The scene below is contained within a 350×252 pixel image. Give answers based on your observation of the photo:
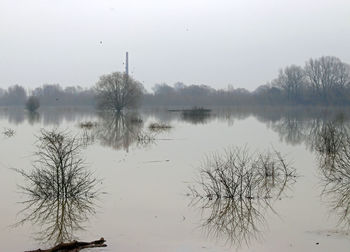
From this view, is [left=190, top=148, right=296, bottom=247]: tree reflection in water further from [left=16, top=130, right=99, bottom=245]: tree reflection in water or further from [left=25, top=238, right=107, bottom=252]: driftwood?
[left=16, top=130, right=99, bottom=245]: tree reflection in water

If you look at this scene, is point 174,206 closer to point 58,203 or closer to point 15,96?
point 58,203

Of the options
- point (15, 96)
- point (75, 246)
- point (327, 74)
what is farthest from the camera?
point (15, 96)

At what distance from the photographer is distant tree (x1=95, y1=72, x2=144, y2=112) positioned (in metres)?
63.0

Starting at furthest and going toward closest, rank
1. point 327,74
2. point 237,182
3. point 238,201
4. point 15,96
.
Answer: point 15,96
point 327,74
point 237,182
point 238,201

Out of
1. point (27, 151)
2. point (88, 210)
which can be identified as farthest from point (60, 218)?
point (27, 151)

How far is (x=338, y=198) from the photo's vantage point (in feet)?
34.7

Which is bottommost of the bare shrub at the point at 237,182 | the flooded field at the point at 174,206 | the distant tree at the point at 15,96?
the flooded field at the point at 174,206

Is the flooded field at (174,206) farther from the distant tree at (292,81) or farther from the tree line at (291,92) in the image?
the distant tree at (292,81)

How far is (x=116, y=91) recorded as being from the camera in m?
63.3

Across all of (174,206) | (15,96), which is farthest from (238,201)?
(15,96)

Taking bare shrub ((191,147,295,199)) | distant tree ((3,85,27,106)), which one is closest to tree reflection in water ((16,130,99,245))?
bare shrub ((191,147,295,199))

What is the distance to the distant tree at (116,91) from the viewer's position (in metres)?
63.0

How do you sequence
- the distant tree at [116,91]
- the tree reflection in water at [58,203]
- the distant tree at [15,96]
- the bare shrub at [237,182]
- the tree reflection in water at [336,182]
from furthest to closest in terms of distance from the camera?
1. the distant tree at [15,96]
2. the distant tree at [116,91]
3. the bare shrub at [237,182]
4. the tree reflection in water at [336,182]
5. the tree reflection in water at [58,203]

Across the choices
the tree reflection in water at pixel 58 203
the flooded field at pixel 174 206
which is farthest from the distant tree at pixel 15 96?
the tree reflection in water at pixel 58 203
